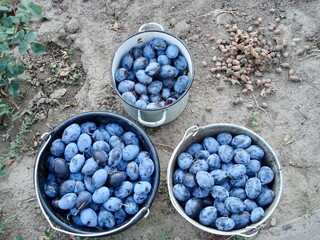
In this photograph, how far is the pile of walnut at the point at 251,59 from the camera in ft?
9.74

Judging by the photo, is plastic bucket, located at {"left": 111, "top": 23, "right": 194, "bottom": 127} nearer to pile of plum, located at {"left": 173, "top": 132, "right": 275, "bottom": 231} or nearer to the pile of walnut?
pile of plum, located at {"left": 173, "top": 132, "right": 275, "bottom": 231}

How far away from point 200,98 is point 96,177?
99 centimetres

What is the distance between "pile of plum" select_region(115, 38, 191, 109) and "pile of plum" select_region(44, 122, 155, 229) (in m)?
0.29

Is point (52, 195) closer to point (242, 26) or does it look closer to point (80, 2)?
point (80, 2)

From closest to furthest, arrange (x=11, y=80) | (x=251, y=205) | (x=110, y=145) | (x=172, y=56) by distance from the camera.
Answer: (x=251, y=205), (x=110, y=145), (x=172, y=56), (x=11, y=80)

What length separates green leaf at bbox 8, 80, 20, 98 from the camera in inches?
110

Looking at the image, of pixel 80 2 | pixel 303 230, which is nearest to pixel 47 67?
pixel 80 2

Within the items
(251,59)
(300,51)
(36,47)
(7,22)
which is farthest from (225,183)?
(7,22)

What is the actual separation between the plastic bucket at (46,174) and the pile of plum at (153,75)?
0.61ft

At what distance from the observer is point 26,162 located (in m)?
2.85

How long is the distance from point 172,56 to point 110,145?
67 centimetres

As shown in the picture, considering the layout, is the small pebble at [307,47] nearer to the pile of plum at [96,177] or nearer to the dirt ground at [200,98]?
the dirt ground at [200,98]

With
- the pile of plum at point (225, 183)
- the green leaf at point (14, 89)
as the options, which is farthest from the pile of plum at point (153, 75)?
the green leaf at point (14, 89)

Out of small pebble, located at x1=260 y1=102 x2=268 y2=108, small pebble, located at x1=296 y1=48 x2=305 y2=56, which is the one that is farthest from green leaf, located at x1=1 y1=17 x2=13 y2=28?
small pebble, located at x1=296 y1=48 x2=305 y2=56
